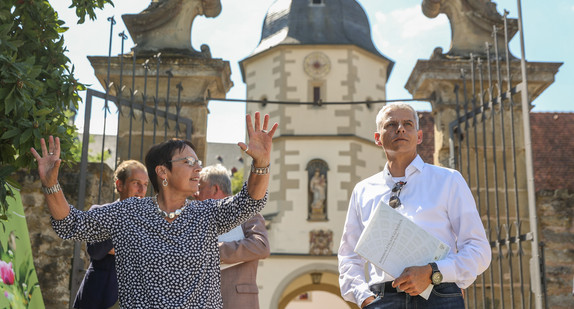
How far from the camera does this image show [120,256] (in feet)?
8.88

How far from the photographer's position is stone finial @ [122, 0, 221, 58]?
7449 millimetres

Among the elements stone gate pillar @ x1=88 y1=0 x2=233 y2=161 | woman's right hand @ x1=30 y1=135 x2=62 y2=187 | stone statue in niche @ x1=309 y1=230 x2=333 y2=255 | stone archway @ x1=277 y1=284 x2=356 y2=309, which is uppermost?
stone gate pillar @ x1=88 y1=0 x2=233 y2=161

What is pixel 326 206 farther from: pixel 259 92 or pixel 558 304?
pixel 558 304

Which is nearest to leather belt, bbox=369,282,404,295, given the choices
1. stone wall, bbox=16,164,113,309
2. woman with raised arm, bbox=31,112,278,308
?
woman with raised arm, bbox=31,112,278,308

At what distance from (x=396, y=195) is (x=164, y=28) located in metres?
5.30

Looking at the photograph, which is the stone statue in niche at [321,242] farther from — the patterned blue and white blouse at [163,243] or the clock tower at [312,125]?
the patterned blue and white blouse at [163,243]

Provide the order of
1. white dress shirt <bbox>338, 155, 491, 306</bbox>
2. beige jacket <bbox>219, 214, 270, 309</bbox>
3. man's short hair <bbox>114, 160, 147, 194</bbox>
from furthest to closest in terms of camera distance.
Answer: man's short hair <bbox>114, 160, 147, 194</bbox> < beige jacket <bbox>219, 214, 270, 309</bbox> < white dress shirt <bbox>338, 155, 491, 306</bbox>

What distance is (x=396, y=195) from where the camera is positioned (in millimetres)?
2900

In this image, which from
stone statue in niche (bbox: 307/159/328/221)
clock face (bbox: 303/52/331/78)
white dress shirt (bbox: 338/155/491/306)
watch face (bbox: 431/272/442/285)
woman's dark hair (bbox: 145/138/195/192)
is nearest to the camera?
watch face (bbox: 431/272/442/285)

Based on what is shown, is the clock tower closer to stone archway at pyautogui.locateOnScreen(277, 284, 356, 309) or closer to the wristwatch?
stone archway at pyautogui.locateOnScreen(277, 284, 356, 309)

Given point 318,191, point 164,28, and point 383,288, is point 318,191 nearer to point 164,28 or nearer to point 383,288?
point 164,28

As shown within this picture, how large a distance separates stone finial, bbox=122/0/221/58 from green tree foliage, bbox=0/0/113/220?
139 inches

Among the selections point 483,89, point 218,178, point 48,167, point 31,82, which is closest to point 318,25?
point 483,89

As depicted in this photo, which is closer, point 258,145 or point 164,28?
point 258,145
